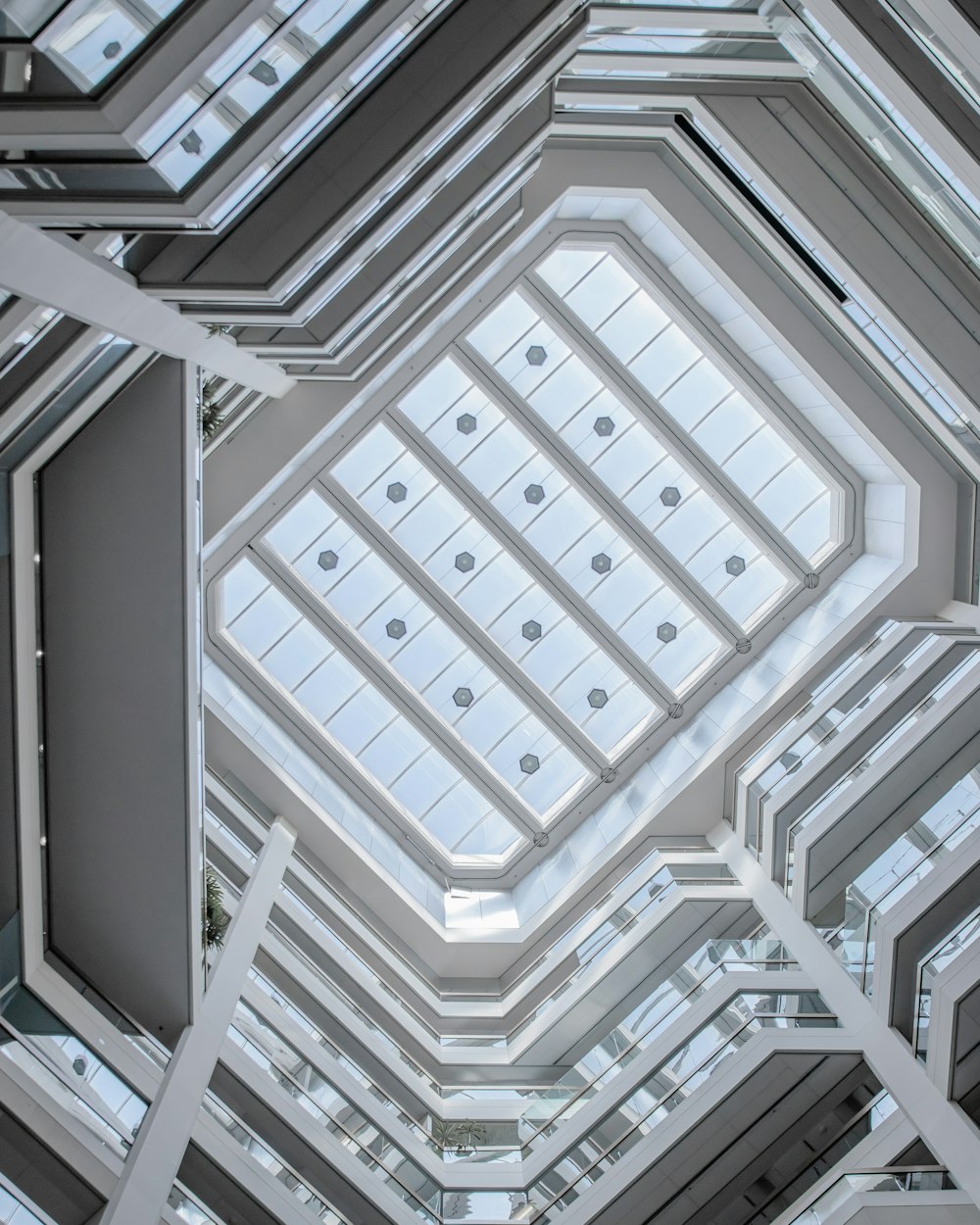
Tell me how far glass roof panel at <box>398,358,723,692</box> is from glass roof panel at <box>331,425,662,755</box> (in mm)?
559

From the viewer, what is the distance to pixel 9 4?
3787 mm

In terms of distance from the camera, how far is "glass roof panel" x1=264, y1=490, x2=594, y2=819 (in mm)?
19422

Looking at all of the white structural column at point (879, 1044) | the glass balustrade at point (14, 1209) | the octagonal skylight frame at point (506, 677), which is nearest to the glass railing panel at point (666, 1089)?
the white structural column at point (879, 1044)

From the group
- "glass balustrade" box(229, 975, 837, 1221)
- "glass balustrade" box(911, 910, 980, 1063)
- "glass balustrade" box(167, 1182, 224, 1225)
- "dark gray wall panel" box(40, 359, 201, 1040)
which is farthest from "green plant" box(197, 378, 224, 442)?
"glass balustrade" box(911, 910, 980, 1063)

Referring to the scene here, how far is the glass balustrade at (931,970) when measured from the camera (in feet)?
34.2

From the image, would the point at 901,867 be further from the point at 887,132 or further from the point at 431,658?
the point at 431,658

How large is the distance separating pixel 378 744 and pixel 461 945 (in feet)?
13.2

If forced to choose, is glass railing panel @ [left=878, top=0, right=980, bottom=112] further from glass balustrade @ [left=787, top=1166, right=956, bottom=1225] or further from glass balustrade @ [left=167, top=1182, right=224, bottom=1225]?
glass balustrade @ [left=167, top=1182, right=224, bottom=1225]

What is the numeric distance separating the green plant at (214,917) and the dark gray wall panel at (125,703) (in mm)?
1575

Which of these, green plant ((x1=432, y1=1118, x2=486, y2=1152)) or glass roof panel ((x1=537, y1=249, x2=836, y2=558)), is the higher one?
glass roof panel ((x1=537, y1=249, x2=836, y2=558))

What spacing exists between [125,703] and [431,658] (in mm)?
10876

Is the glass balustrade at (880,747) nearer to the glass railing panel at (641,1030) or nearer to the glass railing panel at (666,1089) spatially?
the glass railing panel at (641,1030)

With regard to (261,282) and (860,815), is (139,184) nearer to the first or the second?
(261,282)

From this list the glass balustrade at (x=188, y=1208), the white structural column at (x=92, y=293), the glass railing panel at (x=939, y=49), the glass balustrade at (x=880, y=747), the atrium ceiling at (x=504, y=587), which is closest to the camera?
the white structural column at (x=92, y=293)
